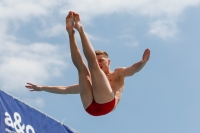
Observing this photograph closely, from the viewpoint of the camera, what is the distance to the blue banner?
7.08 meters

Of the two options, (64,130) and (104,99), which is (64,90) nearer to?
(104,99)

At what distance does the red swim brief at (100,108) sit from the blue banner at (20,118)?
220 centimetres

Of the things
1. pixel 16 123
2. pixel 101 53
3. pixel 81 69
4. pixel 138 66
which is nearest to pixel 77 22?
pixel 81 69

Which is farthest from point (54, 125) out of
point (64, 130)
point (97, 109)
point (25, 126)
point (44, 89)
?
point (97, 109)

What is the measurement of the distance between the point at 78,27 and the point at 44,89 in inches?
48.4

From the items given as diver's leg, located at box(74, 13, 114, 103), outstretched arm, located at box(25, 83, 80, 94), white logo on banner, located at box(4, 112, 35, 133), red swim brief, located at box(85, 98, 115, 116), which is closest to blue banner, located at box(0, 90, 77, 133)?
white logo on banner, located at box(4, 112, 35, 133)

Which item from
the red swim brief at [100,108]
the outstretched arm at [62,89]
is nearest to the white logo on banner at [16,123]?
the outstretched arm at [62,89]

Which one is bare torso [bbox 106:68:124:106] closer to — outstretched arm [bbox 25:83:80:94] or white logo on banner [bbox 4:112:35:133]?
outstretched arm [bbox 25:83:80:94]

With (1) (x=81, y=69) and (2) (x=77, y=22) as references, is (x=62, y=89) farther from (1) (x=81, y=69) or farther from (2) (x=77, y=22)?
(2) (x=77, y=22)

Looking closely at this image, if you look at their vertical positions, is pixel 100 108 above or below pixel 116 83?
below

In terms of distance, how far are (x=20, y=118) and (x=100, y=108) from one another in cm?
258

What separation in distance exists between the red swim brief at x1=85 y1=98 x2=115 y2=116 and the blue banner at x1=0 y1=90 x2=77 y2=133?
7.20 feet

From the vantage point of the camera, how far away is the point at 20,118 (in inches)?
292

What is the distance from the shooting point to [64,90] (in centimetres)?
585
